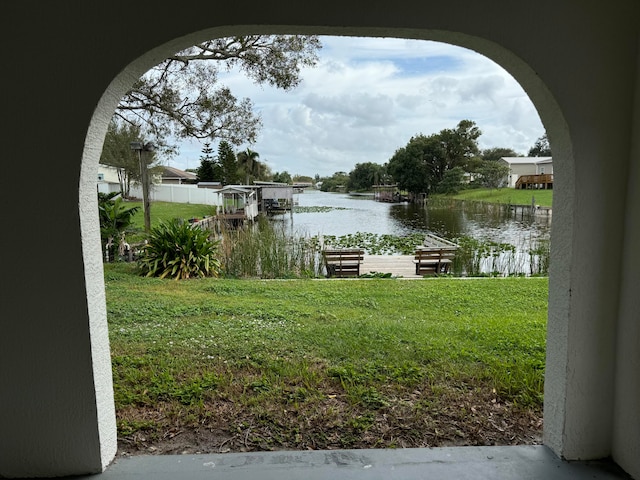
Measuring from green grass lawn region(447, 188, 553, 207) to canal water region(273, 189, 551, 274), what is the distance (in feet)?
1.79

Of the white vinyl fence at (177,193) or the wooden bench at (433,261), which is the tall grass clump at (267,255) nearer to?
the wooden bench at (433,261)

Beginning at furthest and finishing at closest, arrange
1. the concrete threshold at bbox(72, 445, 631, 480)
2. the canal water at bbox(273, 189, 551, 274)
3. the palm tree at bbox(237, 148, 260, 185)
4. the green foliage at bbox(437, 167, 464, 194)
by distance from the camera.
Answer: the palm tree at bbox(237, 148, 260, 185), the green foliage at bbox(437, 167, 464, 194), the canal water at bbox(273, 189, 551, 274), the concrete threshold at bbox(72, 445, 631, 480)

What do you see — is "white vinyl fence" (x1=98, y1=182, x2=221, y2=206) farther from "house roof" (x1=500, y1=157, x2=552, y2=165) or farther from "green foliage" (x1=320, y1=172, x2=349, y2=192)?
"house roof" (x1=500, y1=157, x2=552, y2=165)

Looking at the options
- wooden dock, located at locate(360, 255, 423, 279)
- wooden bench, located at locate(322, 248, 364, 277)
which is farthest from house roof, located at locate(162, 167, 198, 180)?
wooden bench, located at locate(322, 248, 364, 277)

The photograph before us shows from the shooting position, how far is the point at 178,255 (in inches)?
268

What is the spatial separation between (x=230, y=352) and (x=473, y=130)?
1798 centimetres

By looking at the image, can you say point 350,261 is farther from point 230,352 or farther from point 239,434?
point 239,434

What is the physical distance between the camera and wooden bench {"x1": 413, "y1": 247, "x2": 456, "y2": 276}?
27.0 feet

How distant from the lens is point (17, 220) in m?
1.56

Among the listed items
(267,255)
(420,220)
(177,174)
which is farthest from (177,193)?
(267,255)

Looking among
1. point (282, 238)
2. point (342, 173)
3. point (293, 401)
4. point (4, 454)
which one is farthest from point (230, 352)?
point (342, 173)

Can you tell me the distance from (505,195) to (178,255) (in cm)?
1648

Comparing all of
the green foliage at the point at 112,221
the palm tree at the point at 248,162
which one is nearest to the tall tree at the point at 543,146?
the green foliage at the point at 112,221

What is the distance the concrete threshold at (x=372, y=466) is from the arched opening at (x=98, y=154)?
213 millimetres
